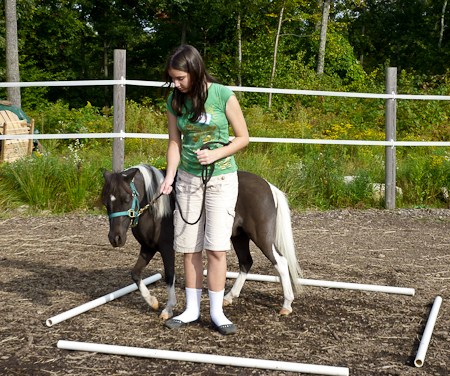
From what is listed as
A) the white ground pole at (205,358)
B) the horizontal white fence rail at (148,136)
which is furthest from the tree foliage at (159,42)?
the white ground pole at (205,358)

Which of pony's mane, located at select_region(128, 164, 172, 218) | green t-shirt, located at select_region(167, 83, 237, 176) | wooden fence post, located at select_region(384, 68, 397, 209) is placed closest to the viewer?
green t-shirt, located at select_region(167, 83, 237, 176)

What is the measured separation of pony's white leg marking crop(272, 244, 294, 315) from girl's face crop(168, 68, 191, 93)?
4.06 feet

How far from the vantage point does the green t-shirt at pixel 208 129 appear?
265 cm

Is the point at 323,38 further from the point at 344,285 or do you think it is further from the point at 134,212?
the point at 134,212

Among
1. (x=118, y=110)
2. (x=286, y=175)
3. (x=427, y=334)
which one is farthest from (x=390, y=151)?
(x=427, y=334)

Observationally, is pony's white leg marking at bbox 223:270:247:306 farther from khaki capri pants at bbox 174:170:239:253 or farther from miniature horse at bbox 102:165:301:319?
khaki capri pants at bbox 174:170:239:253

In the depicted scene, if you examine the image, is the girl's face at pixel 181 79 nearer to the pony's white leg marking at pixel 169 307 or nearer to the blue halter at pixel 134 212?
the blue halter at pixel 134 212

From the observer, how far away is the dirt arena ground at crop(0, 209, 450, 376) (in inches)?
97.8

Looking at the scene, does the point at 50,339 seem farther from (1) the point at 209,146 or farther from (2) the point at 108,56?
Answer: (2) the point at 108,56

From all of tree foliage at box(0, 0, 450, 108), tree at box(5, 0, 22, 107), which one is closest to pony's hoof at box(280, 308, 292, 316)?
tree at box(5, 0, 22, 107)

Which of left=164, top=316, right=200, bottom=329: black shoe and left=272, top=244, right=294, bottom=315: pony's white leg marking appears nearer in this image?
→ left=164, top=316, right=200, bottom=329: black shoe

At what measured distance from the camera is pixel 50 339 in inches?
108

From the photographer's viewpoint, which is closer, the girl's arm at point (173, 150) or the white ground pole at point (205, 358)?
the white ground pole at point (205, 358)

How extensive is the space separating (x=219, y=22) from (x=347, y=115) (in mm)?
10879
